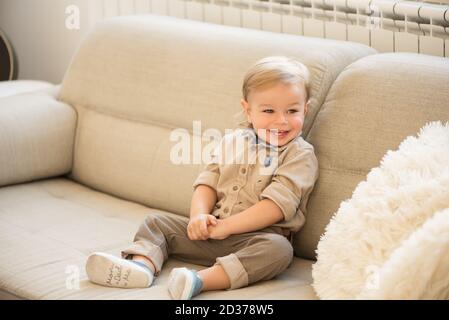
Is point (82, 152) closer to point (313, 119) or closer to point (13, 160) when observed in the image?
point (13, 160)

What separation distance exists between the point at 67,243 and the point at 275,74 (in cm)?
70

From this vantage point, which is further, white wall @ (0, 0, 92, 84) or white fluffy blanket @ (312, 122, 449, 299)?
white wall @ (0, 0, 92, 84)

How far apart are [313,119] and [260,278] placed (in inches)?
19.3

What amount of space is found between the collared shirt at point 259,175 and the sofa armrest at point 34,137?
26.1 inches

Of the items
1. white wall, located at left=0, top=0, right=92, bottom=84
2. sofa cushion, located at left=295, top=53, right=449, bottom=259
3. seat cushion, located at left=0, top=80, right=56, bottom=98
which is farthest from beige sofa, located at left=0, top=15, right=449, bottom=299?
white wall, located at left=0, top=0, right=92, bottom=84

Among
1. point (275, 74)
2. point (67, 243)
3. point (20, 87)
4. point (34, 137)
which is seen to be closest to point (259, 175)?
point (275, 74)

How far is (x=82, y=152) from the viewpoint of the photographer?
2.59 metres

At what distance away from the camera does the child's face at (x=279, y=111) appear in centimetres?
196

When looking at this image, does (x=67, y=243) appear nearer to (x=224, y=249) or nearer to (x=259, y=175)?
(x=224, y=249)

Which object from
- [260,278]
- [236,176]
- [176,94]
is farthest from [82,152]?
[260,278]

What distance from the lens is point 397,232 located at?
5.41ft

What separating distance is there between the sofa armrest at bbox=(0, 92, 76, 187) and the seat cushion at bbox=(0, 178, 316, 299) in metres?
0.05

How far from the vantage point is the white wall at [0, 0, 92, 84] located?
3.51 metres

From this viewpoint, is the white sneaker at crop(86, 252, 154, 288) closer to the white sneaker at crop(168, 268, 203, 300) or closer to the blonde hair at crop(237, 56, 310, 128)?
the white sneaker at crop(168, 268, 203, 300)
